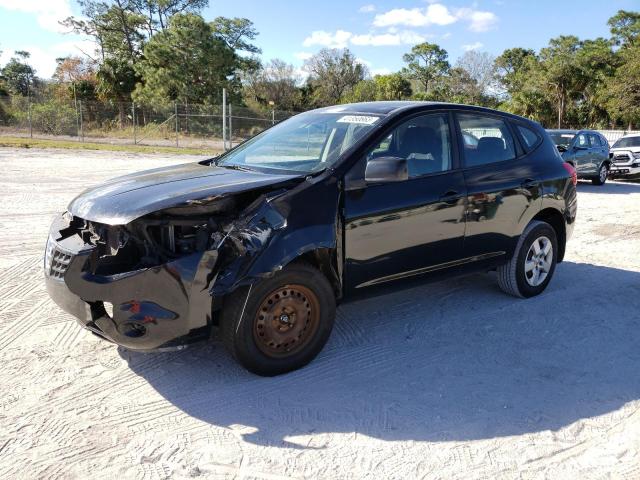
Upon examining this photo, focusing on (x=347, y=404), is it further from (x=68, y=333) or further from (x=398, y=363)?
(x=68, y=333)

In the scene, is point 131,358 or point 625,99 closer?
point 131,358

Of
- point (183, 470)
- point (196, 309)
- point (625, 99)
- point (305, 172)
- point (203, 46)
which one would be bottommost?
point (183, 470)

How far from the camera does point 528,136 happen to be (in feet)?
17.3

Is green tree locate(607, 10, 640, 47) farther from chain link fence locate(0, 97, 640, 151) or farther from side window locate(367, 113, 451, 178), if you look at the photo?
side window locate(367, 113, 451, 178)

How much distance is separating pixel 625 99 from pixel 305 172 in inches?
1617

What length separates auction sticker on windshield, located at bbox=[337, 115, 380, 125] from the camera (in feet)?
13.6

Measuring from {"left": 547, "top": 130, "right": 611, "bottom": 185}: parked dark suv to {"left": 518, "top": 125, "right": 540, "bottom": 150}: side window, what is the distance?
32.8ft

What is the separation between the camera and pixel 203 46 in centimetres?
3816

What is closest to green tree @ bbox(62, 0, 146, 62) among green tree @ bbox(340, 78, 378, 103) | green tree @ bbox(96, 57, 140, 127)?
green tree @ bbox(96, 57, 140, 127)

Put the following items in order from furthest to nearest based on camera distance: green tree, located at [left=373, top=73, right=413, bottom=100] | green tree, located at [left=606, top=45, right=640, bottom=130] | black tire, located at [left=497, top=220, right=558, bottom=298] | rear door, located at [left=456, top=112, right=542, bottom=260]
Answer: green tree, located at [left=373, top=73, right=413, bottom=100]
green tree, located at [left=606, top=45, right=640, bottom=130]
black tire, located at [left=497, top=220, right=558, bottom=298]
rear door, located at [left=456, top=112, right=542, bottom=260]

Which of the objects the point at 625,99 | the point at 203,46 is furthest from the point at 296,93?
the point at 625,99

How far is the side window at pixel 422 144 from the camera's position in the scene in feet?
13.7

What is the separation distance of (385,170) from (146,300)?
180cm

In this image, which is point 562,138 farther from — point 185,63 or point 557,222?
point 185,63
